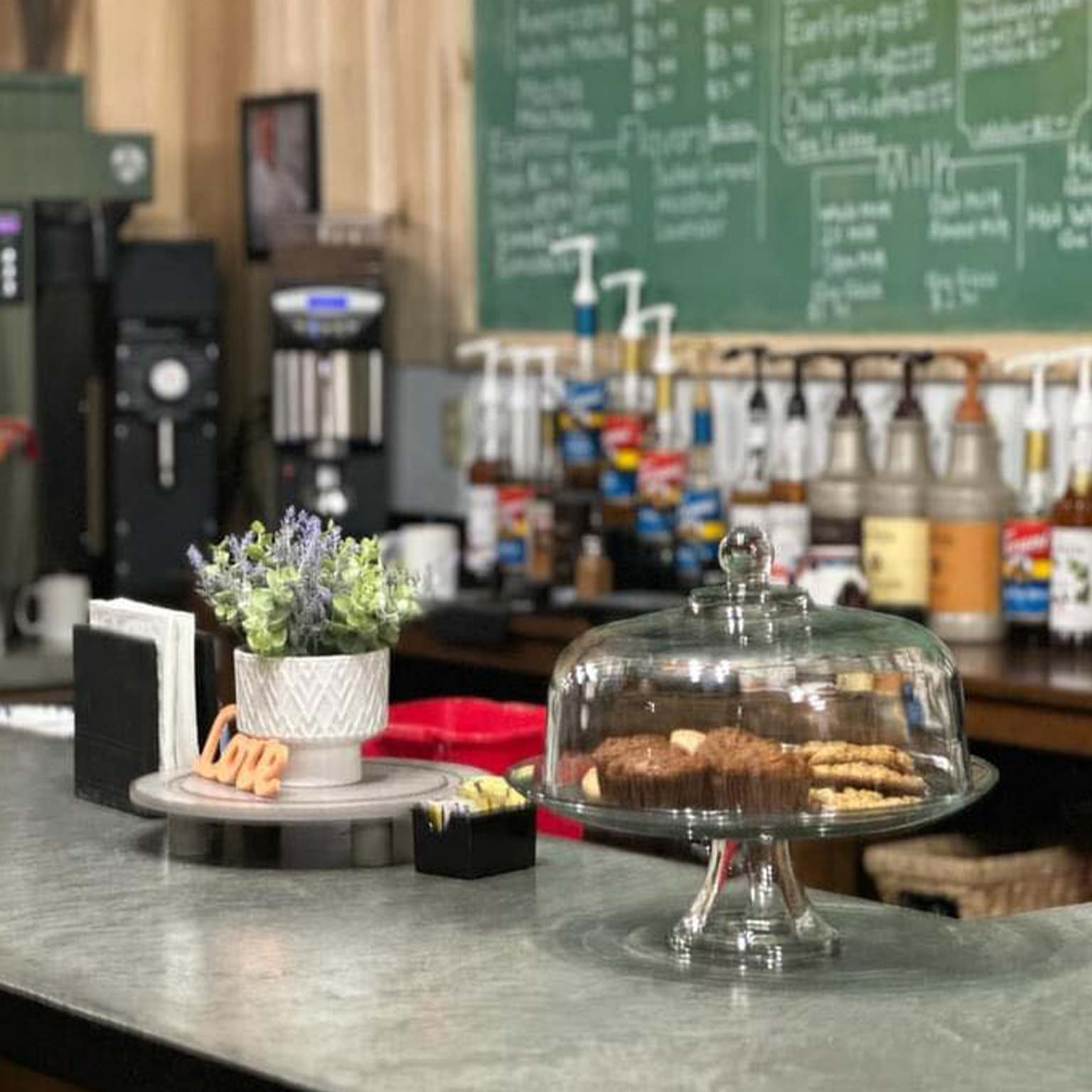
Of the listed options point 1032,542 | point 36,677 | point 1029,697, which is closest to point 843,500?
point 1032,542

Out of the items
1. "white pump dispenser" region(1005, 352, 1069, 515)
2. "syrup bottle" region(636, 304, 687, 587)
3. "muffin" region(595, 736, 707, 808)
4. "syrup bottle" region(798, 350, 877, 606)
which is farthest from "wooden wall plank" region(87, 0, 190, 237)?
"muffin" region(595, 736, 707, 808)

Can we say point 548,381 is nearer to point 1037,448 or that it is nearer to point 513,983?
point 1037,448

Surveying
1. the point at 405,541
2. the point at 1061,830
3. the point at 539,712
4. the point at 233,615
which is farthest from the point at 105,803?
the point at 405,541

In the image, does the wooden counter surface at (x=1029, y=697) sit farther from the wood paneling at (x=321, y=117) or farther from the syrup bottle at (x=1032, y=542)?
the wood paneling at (x=321, y=117)

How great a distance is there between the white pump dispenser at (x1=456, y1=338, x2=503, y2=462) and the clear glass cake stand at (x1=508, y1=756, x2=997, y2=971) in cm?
275

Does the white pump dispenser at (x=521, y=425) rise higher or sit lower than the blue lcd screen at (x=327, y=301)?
lower

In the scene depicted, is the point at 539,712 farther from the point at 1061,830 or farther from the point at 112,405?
the point at 112,405

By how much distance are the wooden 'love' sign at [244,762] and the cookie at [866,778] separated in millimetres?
612

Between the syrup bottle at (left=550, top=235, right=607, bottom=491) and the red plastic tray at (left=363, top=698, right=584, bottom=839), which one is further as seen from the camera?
the syrup bottle at (left=550, top=235, right=607, bottom=491)

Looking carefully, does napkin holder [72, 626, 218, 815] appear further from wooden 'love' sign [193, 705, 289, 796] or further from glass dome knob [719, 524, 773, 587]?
glass dome knob [719, 524, 773, 587]

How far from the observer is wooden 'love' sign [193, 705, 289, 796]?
7.82ft

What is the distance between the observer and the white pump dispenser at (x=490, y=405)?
4.84m

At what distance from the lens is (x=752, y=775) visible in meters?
1.99

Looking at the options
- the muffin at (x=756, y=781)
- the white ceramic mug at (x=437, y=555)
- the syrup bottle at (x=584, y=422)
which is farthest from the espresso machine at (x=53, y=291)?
the muffin at (x=756, y=781)
